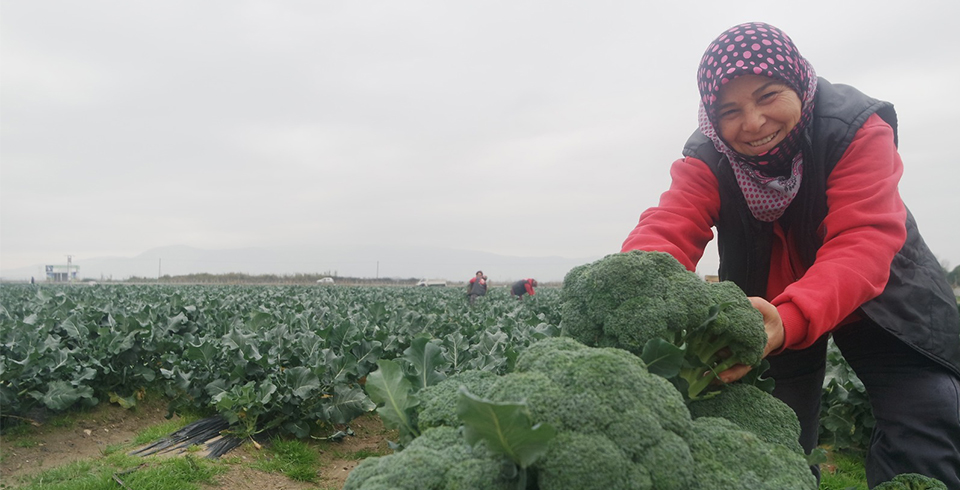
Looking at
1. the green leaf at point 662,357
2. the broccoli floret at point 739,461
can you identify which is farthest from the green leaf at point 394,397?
the broccoli floret at point 739,461

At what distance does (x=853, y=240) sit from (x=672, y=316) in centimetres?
93

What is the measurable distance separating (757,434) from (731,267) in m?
1.30

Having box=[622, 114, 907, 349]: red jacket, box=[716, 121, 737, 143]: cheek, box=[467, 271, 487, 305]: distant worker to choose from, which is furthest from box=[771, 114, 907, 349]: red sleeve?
box=[467, 271, 487, 305]: distant worker

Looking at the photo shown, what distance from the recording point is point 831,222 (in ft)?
7.70

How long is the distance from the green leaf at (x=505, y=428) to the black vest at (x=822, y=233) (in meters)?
1.84

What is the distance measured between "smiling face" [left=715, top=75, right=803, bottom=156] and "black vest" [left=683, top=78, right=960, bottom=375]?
6.3 inches

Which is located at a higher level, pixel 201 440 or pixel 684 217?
pixel 684 217

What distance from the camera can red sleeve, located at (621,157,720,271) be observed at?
8.25 feet

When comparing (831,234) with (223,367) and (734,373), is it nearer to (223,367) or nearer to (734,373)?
(734,373)

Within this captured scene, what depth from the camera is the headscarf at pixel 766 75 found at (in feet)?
7.75

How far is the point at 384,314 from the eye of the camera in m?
9.22

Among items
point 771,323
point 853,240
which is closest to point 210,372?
point 771,323

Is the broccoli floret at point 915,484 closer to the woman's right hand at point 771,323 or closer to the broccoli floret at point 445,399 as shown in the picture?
the woman's right hand at point 771,323

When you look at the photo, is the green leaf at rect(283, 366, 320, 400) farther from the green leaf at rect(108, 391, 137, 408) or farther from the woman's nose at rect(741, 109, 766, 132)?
the woman's nose at rect(741, 109, 766, 132)
